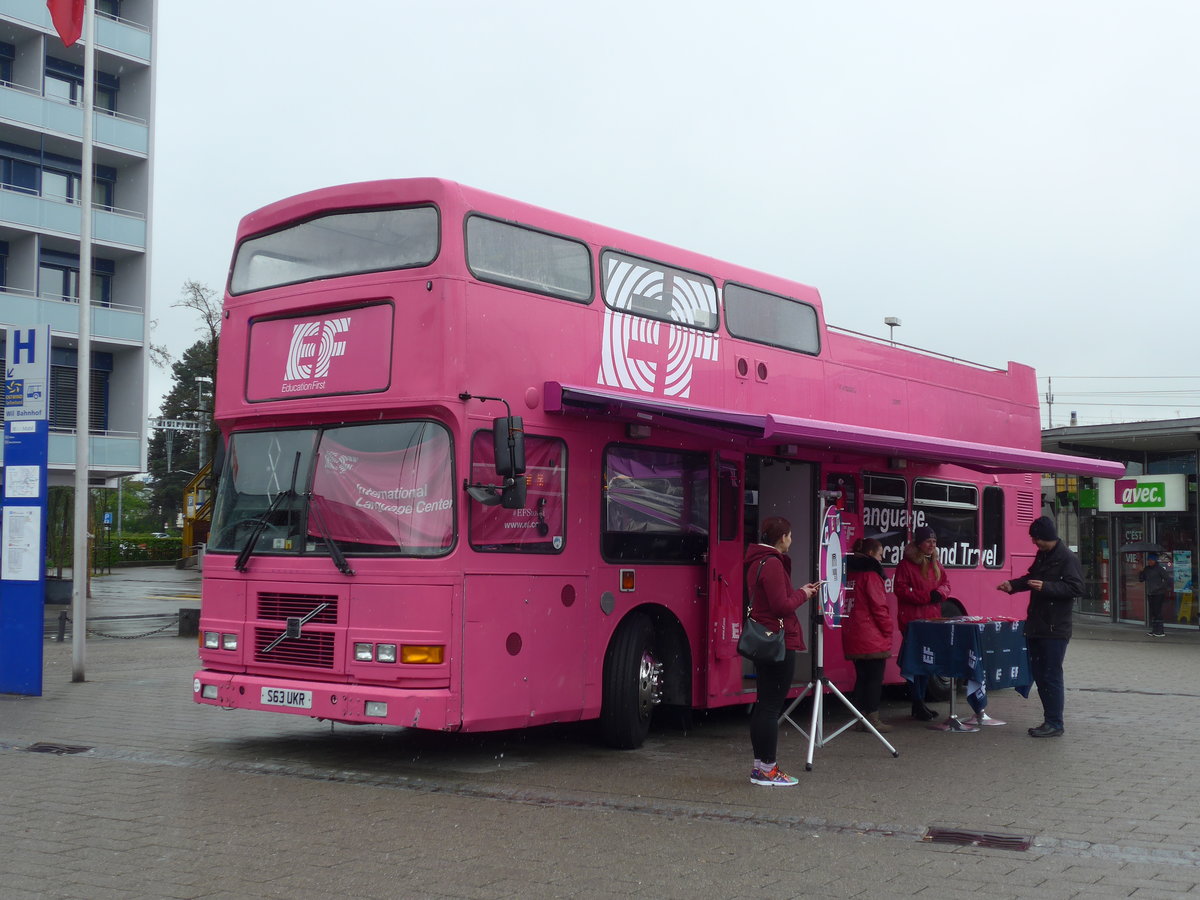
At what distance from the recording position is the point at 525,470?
9.24 metres

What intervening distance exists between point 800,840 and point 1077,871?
1.42 metres

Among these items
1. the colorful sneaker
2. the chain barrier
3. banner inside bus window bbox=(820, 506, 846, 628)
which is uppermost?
banner inside bus window bbox=(820, 506, 846, 628)

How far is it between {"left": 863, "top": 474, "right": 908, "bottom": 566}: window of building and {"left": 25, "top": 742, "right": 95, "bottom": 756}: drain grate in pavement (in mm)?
7558

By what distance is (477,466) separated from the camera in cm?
898

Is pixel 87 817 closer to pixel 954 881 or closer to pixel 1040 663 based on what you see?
pixel 954 881

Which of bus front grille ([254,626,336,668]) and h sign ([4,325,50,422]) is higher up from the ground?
h sign ([4,325,50,422])

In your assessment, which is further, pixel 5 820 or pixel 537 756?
pixel 537 756

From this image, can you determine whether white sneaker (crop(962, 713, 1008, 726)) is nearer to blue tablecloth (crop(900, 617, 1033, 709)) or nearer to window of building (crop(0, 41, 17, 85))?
blue tablecloth (crop(900, 617, 1033, 709))

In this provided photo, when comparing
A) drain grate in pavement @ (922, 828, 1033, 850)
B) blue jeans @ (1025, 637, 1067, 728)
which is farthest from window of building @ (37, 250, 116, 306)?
drain grate in pavement @ (922, 828, 1033, 850)

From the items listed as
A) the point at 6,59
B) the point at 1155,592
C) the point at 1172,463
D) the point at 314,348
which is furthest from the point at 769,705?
the point at 6,59

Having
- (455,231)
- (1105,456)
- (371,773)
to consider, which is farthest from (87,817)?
(1105,456)

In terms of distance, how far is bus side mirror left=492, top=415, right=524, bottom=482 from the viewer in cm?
855

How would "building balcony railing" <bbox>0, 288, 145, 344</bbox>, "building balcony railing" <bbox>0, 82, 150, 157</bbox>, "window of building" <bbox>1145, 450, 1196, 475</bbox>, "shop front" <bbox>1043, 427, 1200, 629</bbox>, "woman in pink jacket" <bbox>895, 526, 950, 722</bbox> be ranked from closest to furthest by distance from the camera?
"woman in pink jacket" <bbox>895, 526, 950, 722</bbox> → "shop front" <bbox>1043, 427, 1200, 629</bbox> → "window of building" <bbox>1145, 450, 1196, 475</bbox> → "building balcony railing" <bbox>0, 288, 145, 344</bbox> → "building balcony railing" <bbox>0, 82, 150, 157</bbox>

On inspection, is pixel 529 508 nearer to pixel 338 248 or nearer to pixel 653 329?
pixel 653 329
